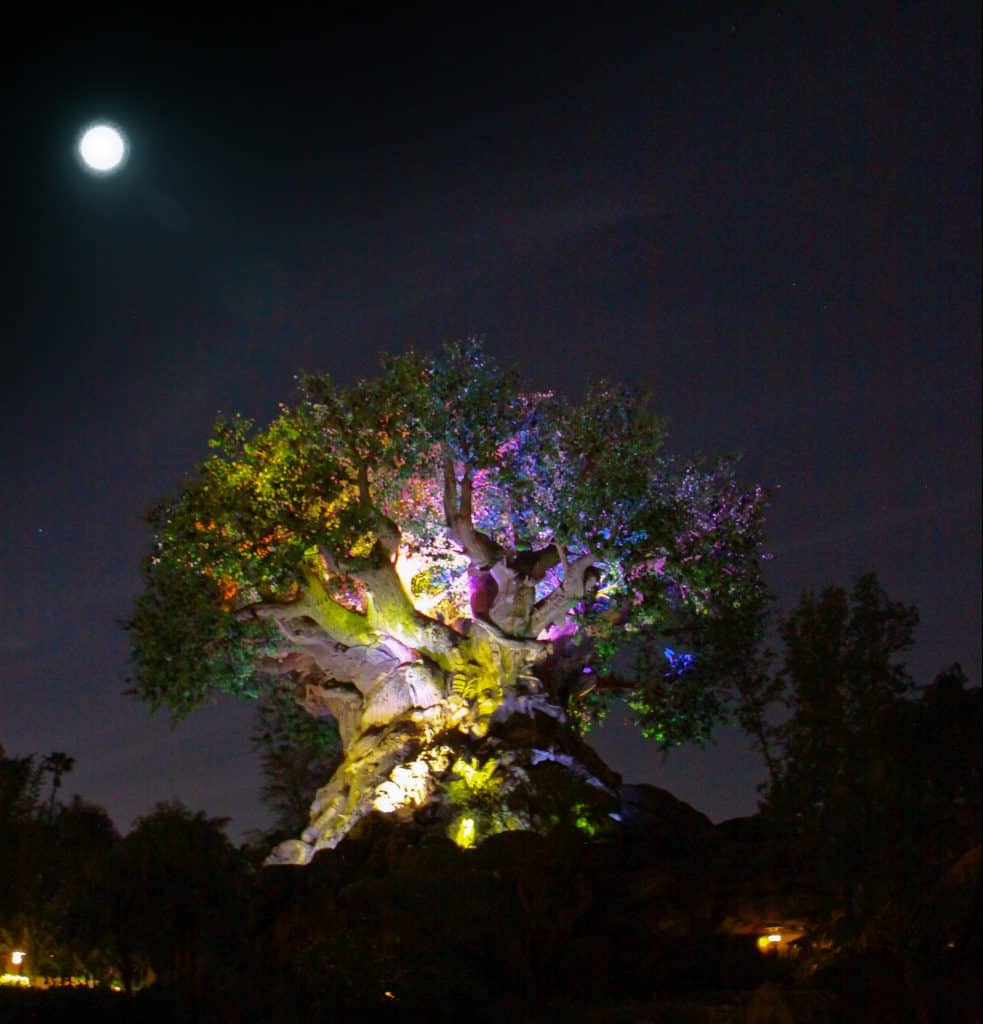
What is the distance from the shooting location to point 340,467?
27.1 meters

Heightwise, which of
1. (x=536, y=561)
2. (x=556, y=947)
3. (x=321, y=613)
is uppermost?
(x=536, y=561)

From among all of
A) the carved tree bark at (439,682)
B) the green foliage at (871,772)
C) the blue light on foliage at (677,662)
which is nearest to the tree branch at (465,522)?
the carved tree bark at (439,682)

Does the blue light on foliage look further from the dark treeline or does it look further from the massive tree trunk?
the dark treeline

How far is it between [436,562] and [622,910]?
11.6 m

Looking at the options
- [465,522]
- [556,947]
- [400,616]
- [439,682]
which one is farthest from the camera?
[400,616]

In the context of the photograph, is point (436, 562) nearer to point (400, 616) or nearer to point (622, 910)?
point (400, 616)

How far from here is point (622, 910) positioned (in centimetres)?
1798

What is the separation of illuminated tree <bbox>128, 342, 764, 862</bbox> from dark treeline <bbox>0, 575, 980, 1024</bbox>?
18.5 ft

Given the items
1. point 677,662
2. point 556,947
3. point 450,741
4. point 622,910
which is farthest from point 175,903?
point 677,662

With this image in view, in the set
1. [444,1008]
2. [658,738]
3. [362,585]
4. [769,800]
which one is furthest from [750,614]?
[444,1008]

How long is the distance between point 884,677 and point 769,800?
7.98ft

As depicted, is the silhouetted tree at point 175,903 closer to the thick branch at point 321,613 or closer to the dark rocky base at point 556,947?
the dark rocky base at point 556,947

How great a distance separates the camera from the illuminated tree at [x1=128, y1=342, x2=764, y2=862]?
26000mm

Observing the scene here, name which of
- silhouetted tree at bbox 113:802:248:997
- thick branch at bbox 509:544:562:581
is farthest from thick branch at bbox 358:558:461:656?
silhouetted tree at bbox 113:802:248:997
